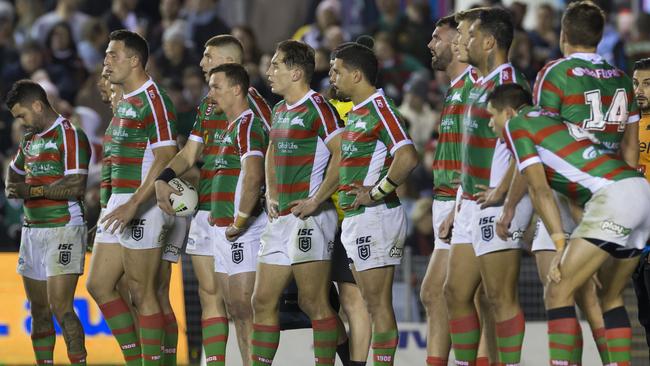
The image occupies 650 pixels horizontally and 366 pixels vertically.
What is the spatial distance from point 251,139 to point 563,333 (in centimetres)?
287

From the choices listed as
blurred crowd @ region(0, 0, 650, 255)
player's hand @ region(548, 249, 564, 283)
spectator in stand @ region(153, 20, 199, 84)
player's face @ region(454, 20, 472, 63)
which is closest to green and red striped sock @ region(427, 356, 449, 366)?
player's hand @ region(548, 249, 564, 283)

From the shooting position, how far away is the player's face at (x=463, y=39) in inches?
338

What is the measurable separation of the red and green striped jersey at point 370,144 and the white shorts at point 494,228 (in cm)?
100

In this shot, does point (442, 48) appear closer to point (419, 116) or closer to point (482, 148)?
point (482, 148)

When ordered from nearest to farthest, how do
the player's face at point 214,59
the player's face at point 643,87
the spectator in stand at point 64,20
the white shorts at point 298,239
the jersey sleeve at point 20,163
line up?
1. the white shorts at point 298,239
2. the player's face at point 643,87
3. the player's face at point 214,59
4. the jersey sleeve at point 20,163
5. the spectator in stand at point 64,20

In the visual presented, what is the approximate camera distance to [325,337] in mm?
9266

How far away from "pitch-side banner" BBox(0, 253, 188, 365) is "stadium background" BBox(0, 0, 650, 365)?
10 mm

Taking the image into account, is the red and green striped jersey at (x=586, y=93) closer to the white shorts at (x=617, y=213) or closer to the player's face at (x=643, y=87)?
the white shorts at (x=617, y=213)

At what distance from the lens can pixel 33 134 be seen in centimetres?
1045

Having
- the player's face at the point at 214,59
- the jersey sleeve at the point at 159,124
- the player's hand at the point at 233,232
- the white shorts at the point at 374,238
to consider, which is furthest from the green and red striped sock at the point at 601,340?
the player's face at the point at 214,59

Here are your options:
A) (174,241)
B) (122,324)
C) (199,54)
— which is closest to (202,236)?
(174,241)

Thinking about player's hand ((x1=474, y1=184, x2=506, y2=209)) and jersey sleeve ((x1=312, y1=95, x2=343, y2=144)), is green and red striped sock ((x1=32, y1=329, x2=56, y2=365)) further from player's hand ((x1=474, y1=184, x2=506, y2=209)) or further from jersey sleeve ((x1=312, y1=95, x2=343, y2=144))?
player's hand ((x1=474, y1=184, x2=506, y2=209))

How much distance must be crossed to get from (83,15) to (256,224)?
9.75 metres

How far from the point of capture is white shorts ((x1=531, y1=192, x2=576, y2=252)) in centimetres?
834
